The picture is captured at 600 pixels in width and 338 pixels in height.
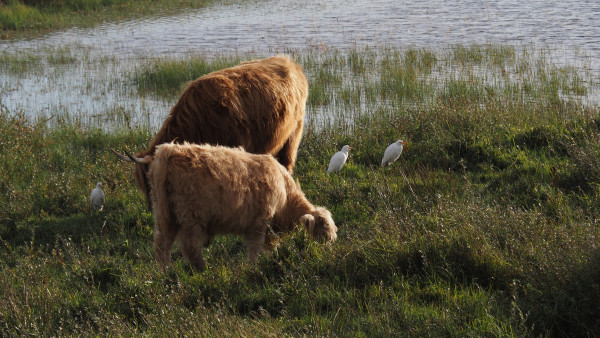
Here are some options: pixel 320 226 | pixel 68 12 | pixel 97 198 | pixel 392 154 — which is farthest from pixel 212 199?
pixel 68 12

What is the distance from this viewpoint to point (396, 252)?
4.51 meters

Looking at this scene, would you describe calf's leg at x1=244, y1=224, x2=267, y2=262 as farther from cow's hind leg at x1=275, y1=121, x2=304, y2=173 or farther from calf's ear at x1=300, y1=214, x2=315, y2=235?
cow's hind leg at x1=275, y1=121, x2=304, y2=173

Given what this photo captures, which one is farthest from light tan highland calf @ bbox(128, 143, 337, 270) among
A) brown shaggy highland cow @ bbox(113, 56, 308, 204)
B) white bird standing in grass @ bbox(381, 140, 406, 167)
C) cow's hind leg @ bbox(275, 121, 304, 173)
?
white bird standing in grass @ bbox(381, 140, 406, 167)

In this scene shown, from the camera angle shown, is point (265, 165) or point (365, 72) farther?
point (365, 72)

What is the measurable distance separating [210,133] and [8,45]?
1475cm

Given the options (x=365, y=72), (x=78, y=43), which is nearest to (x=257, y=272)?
(x=365, y=72)

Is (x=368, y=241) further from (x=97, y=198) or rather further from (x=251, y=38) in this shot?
(x=251, y=38)

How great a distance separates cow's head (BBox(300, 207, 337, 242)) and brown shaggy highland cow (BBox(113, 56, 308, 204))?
1462 millimetres

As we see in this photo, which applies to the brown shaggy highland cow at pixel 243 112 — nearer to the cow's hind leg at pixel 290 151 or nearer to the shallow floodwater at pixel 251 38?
the cow's hind leg at pixel 290 151

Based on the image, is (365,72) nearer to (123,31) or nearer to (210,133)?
(210,133)

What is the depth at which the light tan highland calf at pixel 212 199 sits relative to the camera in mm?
4875

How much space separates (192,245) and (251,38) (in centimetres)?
1429

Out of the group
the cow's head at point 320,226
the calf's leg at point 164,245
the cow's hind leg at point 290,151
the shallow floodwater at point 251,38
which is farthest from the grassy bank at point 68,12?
the cow's head at point 320,226

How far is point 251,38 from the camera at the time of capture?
18641 millimetres
